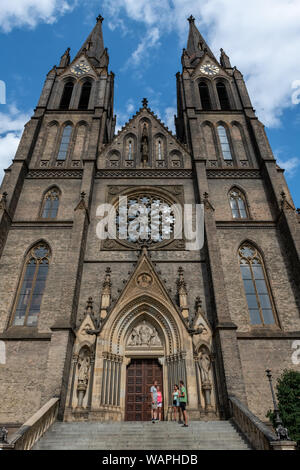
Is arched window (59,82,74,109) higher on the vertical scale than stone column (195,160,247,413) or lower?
higher

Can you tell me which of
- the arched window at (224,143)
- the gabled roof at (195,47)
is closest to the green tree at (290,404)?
→ the arched window at (224,143)

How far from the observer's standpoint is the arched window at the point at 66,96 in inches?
1000

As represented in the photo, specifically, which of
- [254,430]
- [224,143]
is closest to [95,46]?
[224,143]

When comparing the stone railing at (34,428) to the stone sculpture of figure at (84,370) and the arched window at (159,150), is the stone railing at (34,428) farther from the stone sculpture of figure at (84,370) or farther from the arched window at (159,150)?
the arched window at (159,150)

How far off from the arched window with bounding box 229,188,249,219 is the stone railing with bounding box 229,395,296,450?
9.62 m

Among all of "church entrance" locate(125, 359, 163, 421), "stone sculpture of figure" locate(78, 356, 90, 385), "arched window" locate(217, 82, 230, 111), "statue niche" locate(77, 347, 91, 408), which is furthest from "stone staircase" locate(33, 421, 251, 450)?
"arched window" locate(217, 82, 230, 111)

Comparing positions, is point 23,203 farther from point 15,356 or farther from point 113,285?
point 15,356

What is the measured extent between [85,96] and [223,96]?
1092 cm

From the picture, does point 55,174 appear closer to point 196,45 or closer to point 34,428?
point 34,428

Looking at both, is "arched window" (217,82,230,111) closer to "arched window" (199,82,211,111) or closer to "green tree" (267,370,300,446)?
"arched window" (199,82,211,111)

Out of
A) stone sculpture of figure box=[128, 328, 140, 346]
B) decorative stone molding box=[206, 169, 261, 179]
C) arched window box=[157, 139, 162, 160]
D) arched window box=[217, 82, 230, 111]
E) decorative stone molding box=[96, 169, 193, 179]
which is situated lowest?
stone sculpture of figure box=[128, 328, 140, 346]

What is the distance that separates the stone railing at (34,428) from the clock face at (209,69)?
26.3 metres

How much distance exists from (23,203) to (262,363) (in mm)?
14155

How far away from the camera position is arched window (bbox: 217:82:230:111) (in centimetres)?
2491
